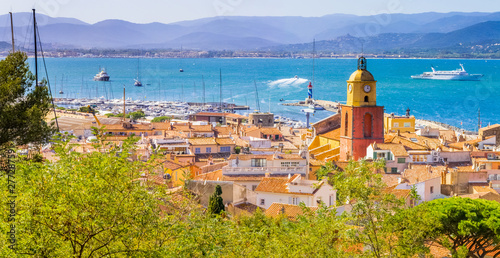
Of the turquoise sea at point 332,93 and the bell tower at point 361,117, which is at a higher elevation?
the bell tower at point 361,117

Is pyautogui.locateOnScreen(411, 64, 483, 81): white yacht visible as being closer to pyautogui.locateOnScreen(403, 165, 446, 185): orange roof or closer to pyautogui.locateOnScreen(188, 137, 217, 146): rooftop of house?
pyautogui.locateOnScreen(188, 137, 217, 146): rooftop of house

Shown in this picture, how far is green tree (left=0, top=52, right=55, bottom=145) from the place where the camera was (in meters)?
11.4

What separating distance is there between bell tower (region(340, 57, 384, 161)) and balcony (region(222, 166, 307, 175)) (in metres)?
7.95

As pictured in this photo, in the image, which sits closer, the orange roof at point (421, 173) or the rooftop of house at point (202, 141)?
the orange roof at point (421, 173)

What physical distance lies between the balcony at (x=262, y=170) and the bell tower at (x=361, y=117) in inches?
313

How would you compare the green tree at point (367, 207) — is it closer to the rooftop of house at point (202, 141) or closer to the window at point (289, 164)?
the window at point (289, 164)

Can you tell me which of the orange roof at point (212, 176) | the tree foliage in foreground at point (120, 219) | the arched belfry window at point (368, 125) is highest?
the tree foliage in foreground at point (120, 219)

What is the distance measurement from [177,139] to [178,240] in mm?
22332

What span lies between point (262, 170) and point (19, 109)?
36.0 feet

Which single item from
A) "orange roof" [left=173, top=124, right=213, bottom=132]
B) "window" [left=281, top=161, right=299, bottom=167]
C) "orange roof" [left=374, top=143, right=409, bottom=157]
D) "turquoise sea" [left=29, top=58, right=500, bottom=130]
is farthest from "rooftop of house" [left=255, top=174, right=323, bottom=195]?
"turquoise sea" [left=29, top=58, right=500, bottom=130]

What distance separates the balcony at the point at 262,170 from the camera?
835 inches

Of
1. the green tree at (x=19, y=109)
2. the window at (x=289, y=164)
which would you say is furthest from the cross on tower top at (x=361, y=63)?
the green tree at (x=19, y=109)

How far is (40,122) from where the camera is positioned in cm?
1186

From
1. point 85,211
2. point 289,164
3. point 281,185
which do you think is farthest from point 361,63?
point 85,211
